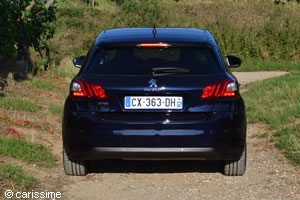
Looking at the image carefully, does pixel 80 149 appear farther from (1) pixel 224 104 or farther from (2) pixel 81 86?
(1) pixel 224 104

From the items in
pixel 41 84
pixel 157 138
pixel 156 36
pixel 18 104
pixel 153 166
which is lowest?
pixel 41 84

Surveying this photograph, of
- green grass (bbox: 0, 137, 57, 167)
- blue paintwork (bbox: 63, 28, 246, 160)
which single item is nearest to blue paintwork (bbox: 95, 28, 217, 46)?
blue paintwork (bbox: 63, 28, 246, 160)

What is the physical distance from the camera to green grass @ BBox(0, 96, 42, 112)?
10.7 metres

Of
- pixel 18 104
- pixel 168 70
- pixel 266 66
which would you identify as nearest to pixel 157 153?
pixel 168 70

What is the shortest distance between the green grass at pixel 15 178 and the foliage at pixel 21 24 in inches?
260

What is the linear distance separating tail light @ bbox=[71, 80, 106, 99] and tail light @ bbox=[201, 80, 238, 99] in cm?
105

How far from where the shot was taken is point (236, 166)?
6.73 metres

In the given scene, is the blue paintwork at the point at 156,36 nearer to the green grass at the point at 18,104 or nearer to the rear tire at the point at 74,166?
the rear tire at the point at 74,166

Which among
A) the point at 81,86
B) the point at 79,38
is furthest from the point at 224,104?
the point at 79,38

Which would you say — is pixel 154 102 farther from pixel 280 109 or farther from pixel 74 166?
pixel 280 109

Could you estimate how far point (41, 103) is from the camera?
11.8m

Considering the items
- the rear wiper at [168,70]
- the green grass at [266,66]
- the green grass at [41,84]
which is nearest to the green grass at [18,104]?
the green grass at [41,84]

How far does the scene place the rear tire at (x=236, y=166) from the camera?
21.9 ft

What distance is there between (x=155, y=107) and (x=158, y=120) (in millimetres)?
135
